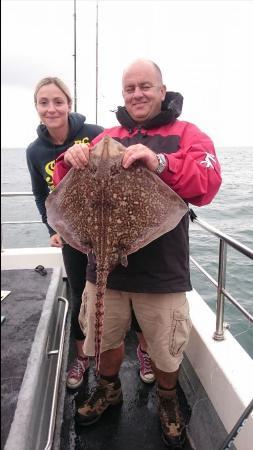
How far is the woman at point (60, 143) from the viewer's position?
301 centimetres

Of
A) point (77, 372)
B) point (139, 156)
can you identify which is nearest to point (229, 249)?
point (77, 372)

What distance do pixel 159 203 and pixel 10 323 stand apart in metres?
1.37

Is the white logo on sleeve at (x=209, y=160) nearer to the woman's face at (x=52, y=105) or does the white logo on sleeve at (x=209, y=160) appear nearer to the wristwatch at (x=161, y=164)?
the wristwatch at (x=161, y=164)

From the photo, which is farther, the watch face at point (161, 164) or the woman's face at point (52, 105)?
the woman's face at point (52, 105)

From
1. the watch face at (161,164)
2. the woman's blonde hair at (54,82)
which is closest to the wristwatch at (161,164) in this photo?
the watch face at (161,164)

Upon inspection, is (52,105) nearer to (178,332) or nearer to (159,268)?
(159,268)

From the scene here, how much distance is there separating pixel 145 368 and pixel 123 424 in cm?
58

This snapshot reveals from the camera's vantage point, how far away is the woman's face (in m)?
2.99

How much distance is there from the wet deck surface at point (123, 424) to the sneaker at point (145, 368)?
60 mm

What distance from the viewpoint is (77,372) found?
327cm

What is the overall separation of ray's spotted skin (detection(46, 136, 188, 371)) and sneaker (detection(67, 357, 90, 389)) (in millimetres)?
1361

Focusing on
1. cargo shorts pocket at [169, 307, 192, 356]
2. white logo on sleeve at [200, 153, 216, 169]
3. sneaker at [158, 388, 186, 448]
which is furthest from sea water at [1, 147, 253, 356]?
sneaker at [158, 388, 186, 448]

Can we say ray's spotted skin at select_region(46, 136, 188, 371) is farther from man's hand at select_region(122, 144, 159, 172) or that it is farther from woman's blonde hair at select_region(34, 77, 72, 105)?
woman's blonde hair at select_region(34, 77, 72, 105)

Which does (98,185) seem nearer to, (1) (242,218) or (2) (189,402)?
(2) (189,402)
